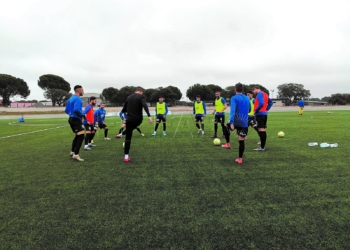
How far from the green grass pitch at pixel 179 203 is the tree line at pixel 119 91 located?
58798 mm

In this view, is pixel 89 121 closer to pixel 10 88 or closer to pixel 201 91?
pixel 10 88

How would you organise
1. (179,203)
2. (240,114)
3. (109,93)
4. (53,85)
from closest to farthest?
1. (179,203)
2. (240,114)
3. (53,85)
4. (109,93)

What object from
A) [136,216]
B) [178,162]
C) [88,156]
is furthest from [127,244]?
[88,156]

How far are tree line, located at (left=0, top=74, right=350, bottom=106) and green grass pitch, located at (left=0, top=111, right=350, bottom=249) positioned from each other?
5880 cm

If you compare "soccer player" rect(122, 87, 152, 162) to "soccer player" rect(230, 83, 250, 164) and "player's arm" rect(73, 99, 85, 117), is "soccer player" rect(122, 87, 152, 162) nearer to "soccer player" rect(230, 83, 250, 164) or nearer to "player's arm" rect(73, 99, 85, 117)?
"player's arm" rect(73, 99, 85, 117)

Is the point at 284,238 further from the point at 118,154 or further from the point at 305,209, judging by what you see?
the point at 118,154

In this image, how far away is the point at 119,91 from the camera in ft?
286

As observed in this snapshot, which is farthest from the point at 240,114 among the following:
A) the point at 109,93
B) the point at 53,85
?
the point at 109,93

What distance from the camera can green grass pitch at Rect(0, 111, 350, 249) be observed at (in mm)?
2746

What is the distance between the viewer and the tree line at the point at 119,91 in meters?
74.6

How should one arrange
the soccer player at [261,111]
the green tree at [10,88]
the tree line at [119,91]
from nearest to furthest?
the soccer player at [261,111]
the green tree at [10,88]
the tree line at [119,91]

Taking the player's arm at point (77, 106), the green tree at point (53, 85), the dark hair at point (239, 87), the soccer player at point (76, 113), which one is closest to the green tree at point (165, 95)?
the green tree at point (53, 85)

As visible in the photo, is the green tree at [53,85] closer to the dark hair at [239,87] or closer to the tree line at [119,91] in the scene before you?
the tree line at [119,91]

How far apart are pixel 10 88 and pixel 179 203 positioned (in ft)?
288
